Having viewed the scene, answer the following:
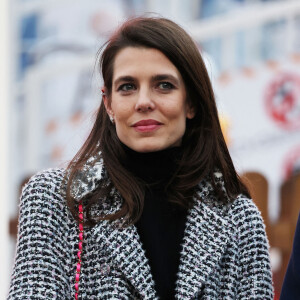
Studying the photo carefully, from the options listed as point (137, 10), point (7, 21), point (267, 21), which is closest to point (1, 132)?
point (7, 21)

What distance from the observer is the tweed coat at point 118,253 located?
3.37 meters

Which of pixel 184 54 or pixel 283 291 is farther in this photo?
pixel 184 54

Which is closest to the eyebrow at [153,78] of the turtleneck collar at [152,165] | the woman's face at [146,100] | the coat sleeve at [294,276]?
the woman's face at [146,100]

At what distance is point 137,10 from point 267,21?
Answer: 2.78ft

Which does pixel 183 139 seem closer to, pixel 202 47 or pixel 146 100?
pixel 146 100

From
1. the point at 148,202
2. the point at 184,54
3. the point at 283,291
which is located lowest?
the point at 283,291

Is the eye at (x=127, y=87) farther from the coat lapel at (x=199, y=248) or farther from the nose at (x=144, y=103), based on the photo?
the coat lapel at (x=199, y=248)

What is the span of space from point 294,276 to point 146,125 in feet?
2.31

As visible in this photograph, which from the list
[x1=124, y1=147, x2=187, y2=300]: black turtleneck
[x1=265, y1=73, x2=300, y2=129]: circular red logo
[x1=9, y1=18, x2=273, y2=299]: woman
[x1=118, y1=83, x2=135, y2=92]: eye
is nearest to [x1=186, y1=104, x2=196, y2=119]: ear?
[x1=9, y1=18, x2=273, y2=299]: woman

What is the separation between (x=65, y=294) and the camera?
11.1ft

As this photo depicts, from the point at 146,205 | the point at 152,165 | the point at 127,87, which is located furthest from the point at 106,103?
the point at 146,205

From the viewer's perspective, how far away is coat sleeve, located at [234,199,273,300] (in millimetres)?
3486

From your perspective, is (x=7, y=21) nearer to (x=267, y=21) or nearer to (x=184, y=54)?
(x=267, y=21)

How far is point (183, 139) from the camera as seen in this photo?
12.2 feet
